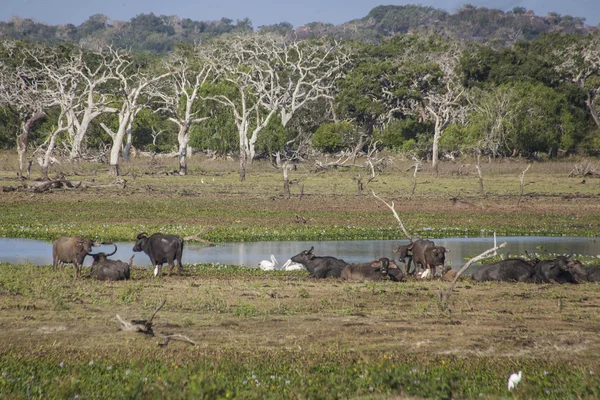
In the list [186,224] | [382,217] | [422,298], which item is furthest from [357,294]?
[382,217]

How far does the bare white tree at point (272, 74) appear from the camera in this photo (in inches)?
2662

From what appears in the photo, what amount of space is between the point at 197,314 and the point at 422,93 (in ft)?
211

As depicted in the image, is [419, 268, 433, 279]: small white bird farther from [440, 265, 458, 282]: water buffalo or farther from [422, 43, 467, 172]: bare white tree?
[422, 43, 467, 172]: bare white tree

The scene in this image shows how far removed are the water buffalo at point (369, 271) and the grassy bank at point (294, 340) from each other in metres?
0.82

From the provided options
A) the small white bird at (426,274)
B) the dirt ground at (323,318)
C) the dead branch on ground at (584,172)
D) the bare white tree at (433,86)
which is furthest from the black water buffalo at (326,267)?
the bare white tree at (433,86)

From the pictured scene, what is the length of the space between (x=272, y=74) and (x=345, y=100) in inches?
333

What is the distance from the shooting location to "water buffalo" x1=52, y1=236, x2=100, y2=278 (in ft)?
51.1

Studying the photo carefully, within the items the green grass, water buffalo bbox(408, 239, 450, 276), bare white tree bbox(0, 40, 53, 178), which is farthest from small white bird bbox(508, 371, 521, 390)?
bare white tree bbox(0, 40, 53, 178)

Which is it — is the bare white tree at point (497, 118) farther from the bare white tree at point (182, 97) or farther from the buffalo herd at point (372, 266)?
the buffalo herd at point (372, 266)

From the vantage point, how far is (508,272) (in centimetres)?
1633

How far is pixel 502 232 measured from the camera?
85.1 ft

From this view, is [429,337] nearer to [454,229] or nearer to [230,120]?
[454,229]

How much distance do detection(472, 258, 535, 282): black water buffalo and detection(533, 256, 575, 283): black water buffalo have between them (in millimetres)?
252

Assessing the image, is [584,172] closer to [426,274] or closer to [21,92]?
[426,274]
